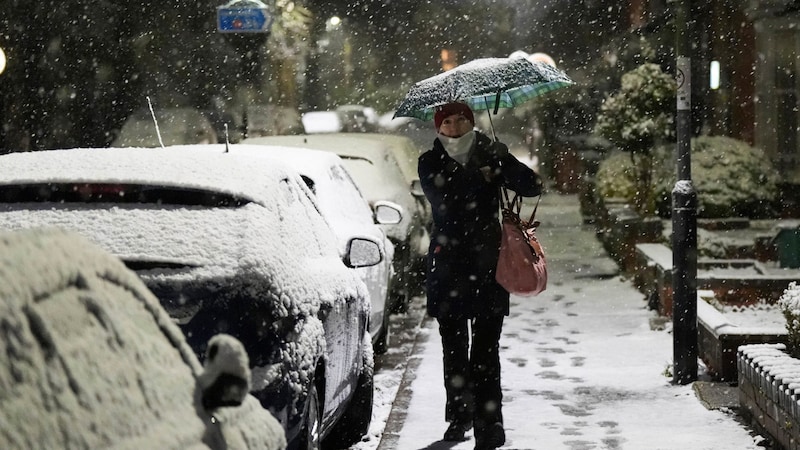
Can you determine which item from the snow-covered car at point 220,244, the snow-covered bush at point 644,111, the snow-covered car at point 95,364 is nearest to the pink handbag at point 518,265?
the snow-covered car at point 220,244

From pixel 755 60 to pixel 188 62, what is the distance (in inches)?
500

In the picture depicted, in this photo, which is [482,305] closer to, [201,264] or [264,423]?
[201,264]

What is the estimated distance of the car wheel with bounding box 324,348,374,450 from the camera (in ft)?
24.0

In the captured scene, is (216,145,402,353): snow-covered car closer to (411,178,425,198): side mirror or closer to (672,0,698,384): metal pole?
(411,178,425,198): side mirror

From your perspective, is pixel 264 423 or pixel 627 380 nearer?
pixel 264 423

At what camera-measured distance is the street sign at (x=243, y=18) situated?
796 inches

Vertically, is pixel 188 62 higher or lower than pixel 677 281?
higher

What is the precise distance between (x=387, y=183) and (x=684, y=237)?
4.16m

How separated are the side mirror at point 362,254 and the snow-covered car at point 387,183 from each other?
4567 mm

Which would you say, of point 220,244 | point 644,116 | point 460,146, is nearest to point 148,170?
point 220,244

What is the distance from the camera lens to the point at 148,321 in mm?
3236

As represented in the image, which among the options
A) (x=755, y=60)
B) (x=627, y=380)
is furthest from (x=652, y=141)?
(x=627, y=380)

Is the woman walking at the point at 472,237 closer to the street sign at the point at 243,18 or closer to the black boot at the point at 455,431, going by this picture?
the black boot at the point at 455,431

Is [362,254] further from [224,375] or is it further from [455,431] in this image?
[224,375]
